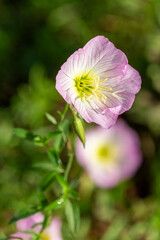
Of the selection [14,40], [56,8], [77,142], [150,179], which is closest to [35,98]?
[77,142]

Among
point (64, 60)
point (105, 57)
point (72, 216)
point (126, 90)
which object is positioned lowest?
point (64, 60)

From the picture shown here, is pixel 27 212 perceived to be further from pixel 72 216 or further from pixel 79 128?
pixel 79 128

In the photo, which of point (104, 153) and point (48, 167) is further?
point (104, 153)

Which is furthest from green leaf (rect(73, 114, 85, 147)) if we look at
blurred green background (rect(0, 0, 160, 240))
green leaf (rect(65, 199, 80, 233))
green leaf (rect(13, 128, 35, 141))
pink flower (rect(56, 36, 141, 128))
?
blurred green background (rect(0, 0, 160, 240))

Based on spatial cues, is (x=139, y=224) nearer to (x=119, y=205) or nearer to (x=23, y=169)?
(x=119, y=205)

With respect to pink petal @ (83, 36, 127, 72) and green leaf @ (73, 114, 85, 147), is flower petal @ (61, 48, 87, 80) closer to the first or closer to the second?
pink petal @ (83, 36, 127, 72)

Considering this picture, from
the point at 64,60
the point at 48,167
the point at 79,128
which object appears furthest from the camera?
the point at 64,60

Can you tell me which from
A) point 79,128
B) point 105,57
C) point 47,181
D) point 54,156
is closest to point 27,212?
point 47,181

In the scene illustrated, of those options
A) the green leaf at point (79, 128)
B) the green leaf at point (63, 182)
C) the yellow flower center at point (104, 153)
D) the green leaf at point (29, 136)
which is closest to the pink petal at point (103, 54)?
the green leaf at point (79, 128)
